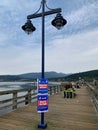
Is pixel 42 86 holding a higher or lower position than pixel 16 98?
higher

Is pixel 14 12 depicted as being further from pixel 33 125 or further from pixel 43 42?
pixel 33 125

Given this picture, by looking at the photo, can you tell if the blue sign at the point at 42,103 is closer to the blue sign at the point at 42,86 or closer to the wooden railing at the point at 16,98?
the blue sign at the point at 42,86

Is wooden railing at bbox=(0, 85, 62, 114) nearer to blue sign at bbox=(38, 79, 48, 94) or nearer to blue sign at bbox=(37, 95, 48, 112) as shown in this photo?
blue sign at bbox=(37, 95, 48, 112)

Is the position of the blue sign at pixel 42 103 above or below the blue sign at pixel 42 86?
below

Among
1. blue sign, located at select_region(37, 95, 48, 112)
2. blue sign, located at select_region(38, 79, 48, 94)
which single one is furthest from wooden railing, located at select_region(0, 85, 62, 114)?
blue sign, located at select_region(38, 79, 48, 94)

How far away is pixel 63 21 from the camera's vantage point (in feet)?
23.7

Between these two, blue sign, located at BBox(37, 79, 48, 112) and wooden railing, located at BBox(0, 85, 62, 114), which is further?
wooden railing, located at BBox(0, 85, 62, 114)

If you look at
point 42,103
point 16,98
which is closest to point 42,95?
point 42,103

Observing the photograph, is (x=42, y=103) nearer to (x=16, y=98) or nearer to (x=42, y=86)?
(x=42, y=86)

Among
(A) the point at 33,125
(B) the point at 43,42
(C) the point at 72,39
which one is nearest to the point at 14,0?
(B) the point at 43,42

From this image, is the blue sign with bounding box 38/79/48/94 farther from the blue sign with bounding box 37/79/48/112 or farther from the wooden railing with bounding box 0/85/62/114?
the wooden railing with bounding box 0/85/62/114

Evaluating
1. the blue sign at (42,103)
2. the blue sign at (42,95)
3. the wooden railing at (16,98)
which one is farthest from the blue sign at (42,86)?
the wooden railing at (16,98)

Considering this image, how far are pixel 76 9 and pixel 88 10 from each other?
1135mm

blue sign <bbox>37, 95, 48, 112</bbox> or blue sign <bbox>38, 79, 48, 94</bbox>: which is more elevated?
blue sign <bbox>38, 79, 48, 94</bbox>
